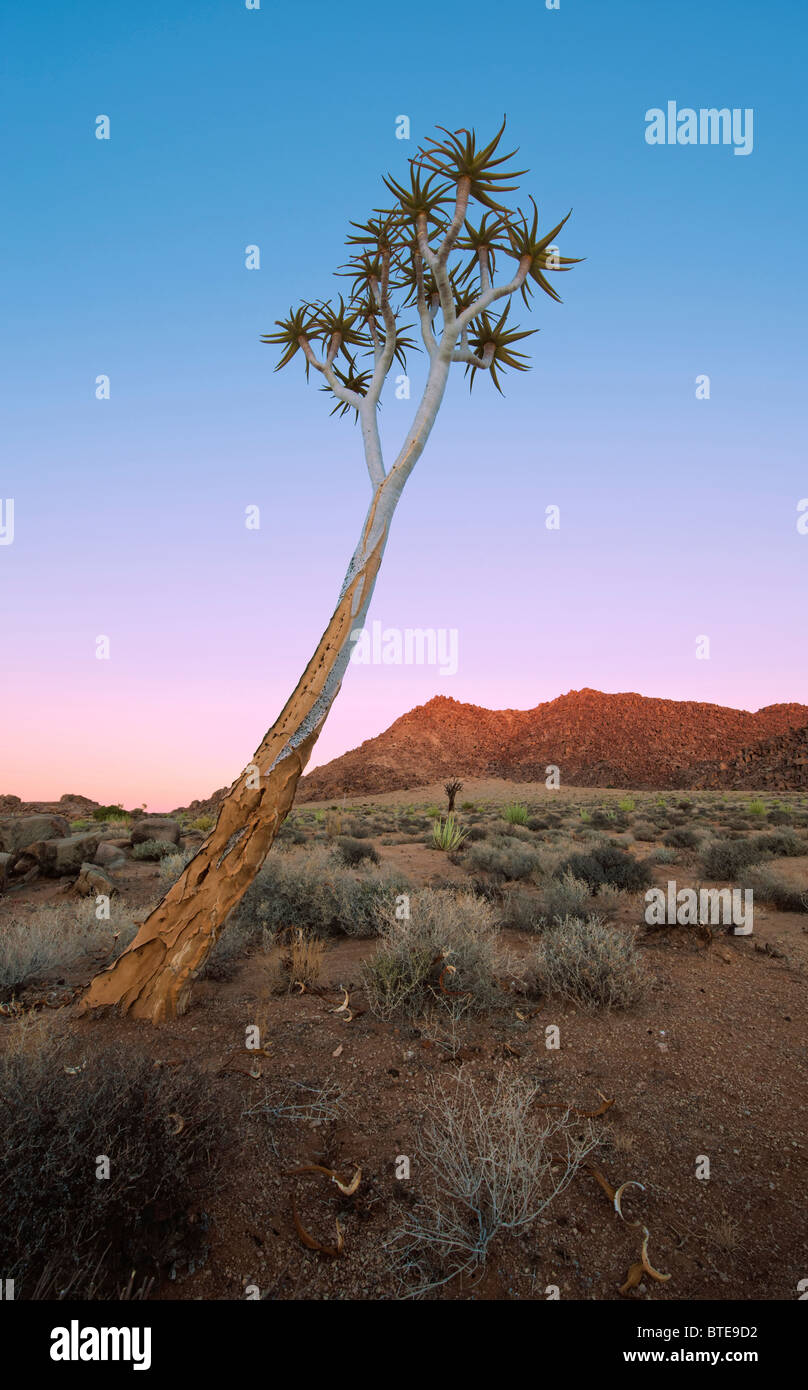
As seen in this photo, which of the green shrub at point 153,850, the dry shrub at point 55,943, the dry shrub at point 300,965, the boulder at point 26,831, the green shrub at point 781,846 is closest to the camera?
the dry shrub at point 300,965

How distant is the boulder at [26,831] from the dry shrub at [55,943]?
6.13 metres

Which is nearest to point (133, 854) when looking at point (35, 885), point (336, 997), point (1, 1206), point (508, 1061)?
point (35, 885)

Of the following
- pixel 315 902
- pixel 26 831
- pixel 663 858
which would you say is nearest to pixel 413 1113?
pixel 315 902

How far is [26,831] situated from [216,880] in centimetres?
1145

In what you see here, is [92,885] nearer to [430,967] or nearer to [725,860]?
[430,967]

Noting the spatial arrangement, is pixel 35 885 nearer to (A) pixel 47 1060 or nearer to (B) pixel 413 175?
(A) pixel 47 1060

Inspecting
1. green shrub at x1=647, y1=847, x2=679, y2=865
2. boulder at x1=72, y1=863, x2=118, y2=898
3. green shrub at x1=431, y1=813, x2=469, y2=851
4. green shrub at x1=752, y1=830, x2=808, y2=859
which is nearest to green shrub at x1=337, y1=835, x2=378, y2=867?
green shrub at x1=431, y1=813, x2=469, y2=851

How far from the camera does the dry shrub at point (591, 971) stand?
5234 millimetres

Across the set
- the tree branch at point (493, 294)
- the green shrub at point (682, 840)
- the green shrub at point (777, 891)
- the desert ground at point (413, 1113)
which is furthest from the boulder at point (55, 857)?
the green shrub at point (682, 840)

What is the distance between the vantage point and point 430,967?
525cm

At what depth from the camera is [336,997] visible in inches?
211

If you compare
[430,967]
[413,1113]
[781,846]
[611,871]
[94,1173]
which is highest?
[94,1173]

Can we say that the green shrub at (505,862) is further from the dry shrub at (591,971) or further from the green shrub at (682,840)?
the dry shrub at (591,971)
